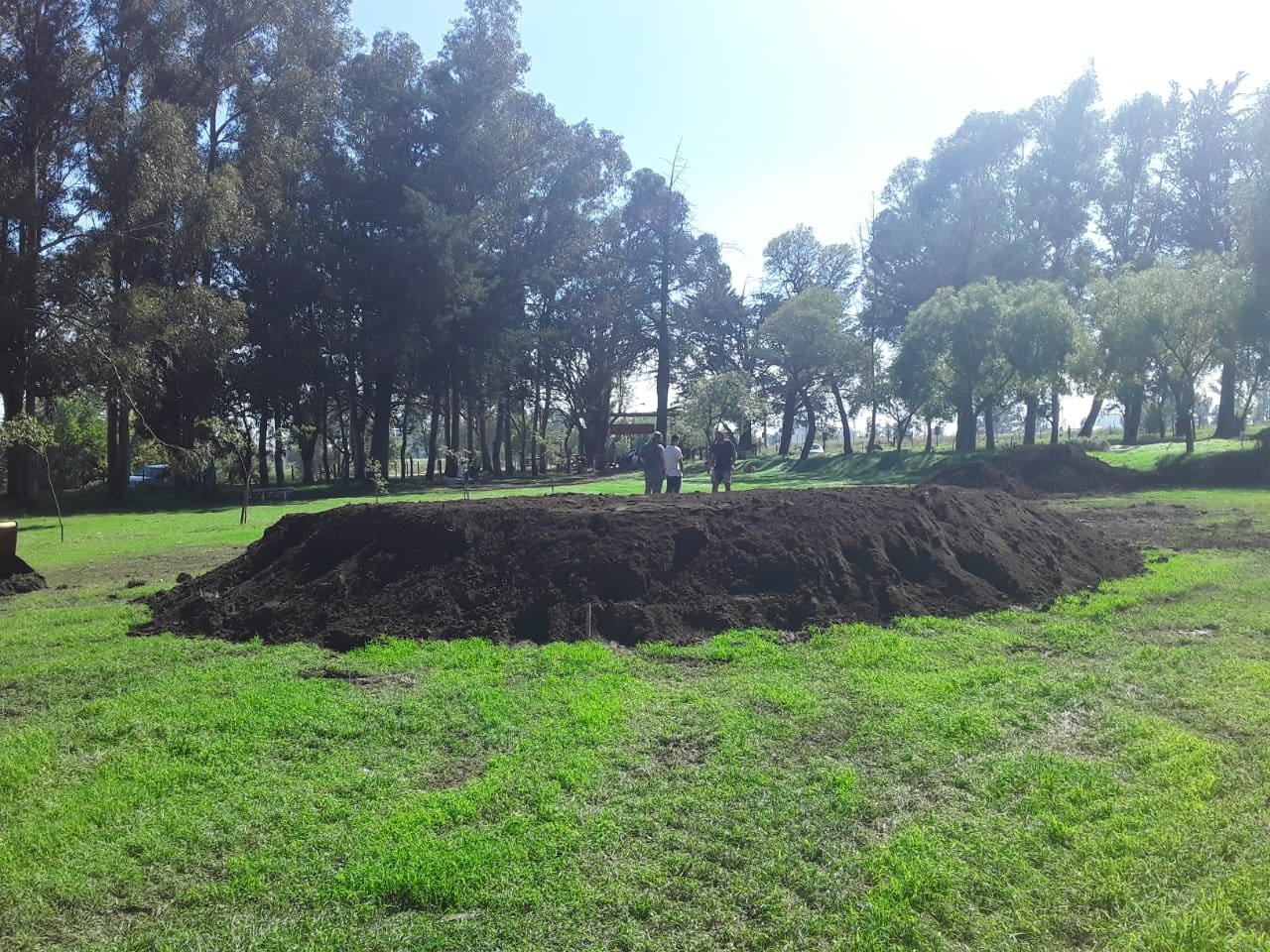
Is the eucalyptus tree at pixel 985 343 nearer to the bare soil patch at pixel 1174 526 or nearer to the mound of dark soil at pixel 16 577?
the bare soil patch at pixel 1174 526

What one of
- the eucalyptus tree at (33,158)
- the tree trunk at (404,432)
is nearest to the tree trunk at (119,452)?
the eucalyptus tree at (33,158)

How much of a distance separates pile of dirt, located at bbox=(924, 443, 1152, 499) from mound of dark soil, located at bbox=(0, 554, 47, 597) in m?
22.8

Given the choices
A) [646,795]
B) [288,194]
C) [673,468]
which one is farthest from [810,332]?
[646,795]

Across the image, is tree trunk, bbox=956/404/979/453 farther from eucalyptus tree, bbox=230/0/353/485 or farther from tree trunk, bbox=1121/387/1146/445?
eucalyptus tree, bbox=230/0/353/485

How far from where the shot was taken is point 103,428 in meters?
33.8

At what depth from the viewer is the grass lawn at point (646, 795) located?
2990mm

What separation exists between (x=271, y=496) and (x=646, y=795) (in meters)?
30.9

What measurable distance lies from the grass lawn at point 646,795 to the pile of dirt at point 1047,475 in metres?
19.6

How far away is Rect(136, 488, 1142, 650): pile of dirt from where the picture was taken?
7.57 meters

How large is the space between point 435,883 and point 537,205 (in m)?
44.6

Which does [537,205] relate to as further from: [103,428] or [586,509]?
[586,509]

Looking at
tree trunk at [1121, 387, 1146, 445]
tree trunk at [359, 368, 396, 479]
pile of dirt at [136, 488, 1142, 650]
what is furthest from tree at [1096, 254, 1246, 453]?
tree trunk at [359, 368, 396, 479]

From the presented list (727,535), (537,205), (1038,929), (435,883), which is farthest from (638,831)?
(537,205)

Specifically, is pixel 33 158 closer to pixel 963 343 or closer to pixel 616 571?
pixel 616 571
